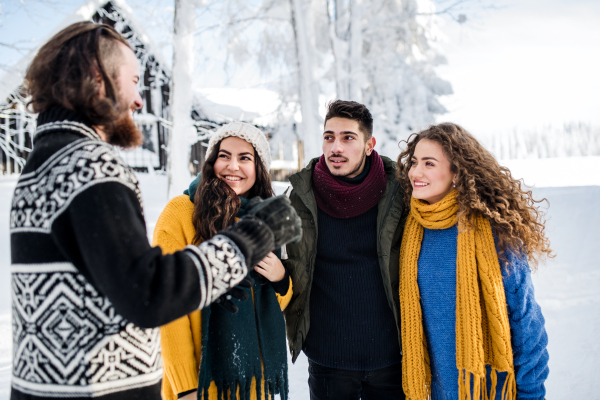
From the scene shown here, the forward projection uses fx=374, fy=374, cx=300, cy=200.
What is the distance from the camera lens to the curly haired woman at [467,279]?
6.42 ft

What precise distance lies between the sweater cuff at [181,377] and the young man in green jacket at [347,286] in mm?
785

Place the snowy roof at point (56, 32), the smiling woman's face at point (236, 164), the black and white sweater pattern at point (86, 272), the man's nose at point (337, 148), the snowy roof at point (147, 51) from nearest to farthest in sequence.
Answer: the black and white sweater pattern at point (86, 272), the smiling woman's face at point (236, 164), the man's nose at point (337, 148), the snowy roof at point (56, 32), the snowy roof at point (147, 51)

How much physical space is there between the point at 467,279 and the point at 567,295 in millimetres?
4625

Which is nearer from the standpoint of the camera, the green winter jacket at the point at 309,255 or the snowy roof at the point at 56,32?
the green winter jacket at the point at 309,255

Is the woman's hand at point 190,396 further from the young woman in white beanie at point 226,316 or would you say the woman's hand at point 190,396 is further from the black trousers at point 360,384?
the black trousers at point 360,384

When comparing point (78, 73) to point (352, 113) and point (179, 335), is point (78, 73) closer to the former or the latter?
point (179, 335)

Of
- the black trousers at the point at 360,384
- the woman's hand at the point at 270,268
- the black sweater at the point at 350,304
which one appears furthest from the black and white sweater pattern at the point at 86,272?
the black trousers at the point at 360,384

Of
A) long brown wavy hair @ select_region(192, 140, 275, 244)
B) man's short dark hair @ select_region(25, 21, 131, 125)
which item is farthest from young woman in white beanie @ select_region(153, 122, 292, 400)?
man's short dark hair @ select_region(25, 21, 131, 125)

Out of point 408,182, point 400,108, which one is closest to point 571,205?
point 400,108

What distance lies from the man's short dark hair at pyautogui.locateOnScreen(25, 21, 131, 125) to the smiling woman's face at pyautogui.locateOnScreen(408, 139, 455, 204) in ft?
5.67

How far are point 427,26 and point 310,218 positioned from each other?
459 inches

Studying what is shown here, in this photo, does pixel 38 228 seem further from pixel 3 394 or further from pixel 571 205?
pixel 571 205

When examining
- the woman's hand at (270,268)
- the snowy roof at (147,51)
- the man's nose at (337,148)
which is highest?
the snowy roof at (147,51)

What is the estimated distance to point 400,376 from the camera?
7.89 ft
